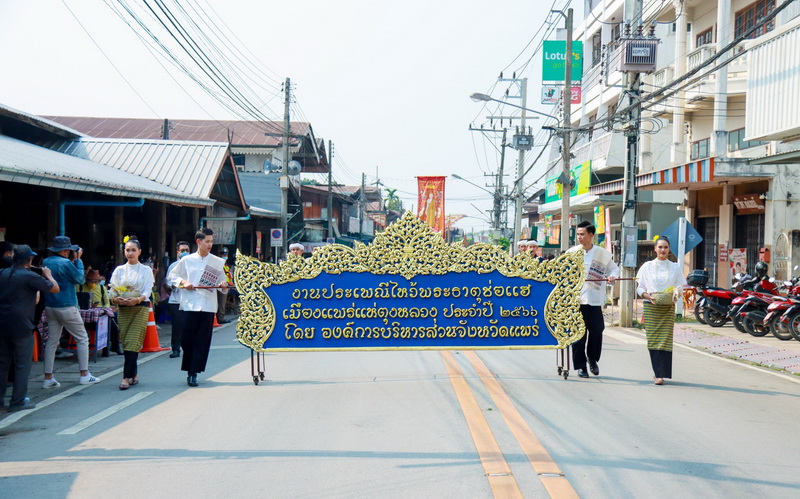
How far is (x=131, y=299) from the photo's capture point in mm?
8180

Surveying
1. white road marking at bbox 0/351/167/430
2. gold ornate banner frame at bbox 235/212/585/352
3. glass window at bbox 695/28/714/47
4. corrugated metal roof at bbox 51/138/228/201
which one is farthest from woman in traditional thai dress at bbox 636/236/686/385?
glass window at bbox 695/28/714/47

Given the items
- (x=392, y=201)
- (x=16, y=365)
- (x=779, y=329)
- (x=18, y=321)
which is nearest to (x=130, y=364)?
(x=16, y=365)

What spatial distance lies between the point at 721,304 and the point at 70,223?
1540 cm

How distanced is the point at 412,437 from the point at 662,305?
12.9ft

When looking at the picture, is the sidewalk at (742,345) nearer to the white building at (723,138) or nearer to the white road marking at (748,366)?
the white road marking at (748,366)

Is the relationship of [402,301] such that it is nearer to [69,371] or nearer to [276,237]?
[69,371]

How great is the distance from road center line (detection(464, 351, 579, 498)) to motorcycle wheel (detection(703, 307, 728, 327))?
32.1 ft

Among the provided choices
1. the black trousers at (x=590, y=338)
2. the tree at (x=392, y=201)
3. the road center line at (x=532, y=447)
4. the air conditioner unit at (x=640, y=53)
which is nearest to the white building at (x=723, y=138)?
the air conditioner unit at (x=640, y=53)

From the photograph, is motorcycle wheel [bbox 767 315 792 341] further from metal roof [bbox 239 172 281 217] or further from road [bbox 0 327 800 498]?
metal roof [bbox 239 172 281 217]

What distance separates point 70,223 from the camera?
17.4 meters

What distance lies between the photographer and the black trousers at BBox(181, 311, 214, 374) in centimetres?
818

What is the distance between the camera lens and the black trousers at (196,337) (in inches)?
322

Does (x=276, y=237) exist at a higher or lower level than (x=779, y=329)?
higher

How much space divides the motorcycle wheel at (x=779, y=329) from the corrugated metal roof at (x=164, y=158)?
12.3m
